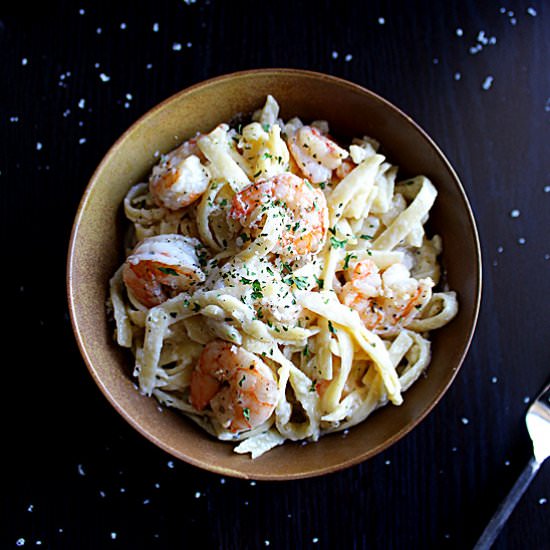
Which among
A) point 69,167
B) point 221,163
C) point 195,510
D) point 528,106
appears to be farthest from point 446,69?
point 195,510

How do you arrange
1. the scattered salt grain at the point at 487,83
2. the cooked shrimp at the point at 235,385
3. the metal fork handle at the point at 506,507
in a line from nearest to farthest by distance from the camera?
the cooked shrimp at the point at 235,385, the metal fork handle at the point at 506,507, the scattered salt grain at the point at 487,83

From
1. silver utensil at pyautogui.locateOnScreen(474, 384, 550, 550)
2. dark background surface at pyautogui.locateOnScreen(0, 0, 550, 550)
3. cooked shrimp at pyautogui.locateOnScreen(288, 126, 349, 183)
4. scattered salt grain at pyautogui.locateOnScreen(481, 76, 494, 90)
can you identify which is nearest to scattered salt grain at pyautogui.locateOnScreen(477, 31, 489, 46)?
dark background surface at pyautogui.locateOnScreen(0, 0, 550, 550)

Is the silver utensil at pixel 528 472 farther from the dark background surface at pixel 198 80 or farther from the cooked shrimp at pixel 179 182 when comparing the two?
the cooked shrimp at pixel 179 182

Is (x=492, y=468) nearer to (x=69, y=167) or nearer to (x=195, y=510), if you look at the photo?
(x=195, y=510)

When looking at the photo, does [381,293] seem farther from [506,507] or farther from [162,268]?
[506,507]

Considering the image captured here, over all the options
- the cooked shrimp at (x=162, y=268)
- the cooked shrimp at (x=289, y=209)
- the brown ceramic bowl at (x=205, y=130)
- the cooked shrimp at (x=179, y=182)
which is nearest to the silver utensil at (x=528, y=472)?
the brown ceramic bowl at (x=205, y=130)

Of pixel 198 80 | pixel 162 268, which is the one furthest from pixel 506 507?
pixel 198 80
